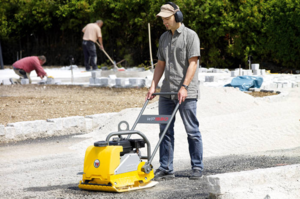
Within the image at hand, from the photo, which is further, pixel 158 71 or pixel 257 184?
pixel 158 71

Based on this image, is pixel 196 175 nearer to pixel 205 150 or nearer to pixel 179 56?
pixel 179 56

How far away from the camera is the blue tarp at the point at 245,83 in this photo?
14.5 meters

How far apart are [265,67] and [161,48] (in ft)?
51.2

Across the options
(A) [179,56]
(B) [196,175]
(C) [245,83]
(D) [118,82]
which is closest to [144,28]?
(D) [118,82]

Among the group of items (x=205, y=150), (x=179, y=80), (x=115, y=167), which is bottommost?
(x=205, y=150)

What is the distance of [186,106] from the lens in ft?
16.6

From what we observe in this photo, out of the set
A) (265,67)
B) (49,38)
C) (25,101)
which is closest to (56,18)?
(49,38)

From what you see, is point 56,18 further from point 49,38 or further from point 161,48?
point 161,48

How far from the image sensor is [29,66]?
15.9 metres

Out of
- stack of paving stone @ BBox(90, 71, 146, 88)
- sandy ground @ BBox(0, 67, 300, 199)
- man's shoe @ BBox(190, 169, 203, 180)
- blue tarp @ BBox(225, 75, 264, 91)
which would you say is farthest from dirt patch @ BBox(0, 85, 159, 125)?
man's shoe @ BBox(190, 169, 203, 180)

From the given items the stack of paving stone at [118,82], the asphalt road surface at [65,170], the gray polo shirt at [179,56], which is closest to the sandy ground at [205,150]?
the asphalt road surface at [65,170]

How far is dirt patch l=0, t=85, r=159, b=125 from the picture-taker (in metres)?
10.1

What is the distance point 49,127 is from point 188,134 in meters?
4.18

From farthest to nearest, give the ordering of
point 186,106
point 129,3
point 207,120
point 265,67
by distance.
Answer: point 129,3 → point 265,67 → point 207,120 → point 186,106
